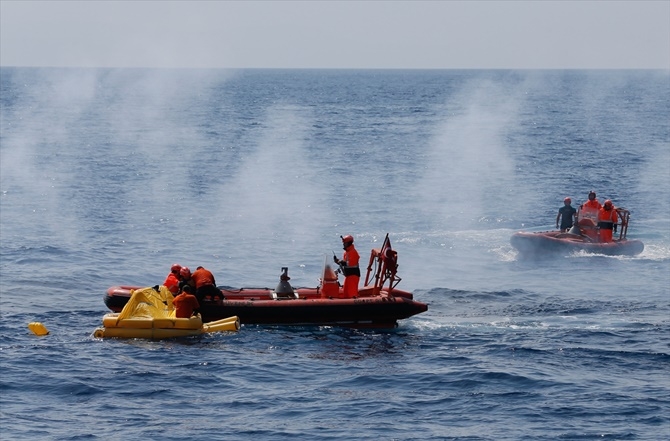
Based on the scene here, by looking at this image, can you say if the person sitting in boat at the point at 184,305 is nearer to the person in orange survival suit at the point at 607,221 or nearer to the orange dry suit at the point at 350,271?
the orange dry suit at the point at 350,271

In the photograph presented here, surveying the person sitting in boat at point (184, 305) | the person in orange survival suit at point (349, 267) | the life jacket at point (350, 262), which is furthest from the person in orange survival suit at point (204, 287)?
the life jacket at point (350, 262)

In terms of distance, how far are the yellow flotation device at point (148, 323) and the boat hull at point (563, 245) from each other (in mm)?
16096

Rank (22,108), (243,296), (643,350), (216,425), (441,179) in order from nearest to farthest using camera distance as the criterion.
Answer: (216,425), (643,350), (243,296), (441,179), (22,108)

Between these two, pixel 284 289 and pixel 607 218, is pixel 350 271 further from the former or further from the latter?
pixel 607 218

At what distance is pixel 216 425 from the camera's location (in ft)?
83.0

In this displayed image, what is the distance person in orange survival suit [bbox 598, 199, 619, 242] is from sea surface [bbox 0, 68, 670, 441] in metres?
1.12

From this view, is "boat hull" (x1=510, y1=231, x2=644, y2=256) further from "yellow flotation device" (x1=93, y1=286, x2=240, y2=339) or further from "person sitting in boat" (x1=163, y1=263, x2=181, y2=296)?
"person sitting in boat" (x1=163, y1=263, x2=181, y2=296)

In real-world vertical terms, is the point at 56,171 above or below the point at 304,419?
above

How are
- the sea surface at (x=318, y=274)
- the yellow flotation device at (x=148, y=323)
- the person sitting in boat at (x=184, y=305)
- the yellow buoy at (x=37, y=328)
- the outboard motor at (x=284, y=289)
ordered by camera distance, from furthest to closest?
1. the outboard motor at (x=284, y=289)
2. the person sitting in boat at (x=184, y=305)
3. the yellow buoy at (x=37, y=328)
4. the yellow flotation device at (x=148, y=323)
5. the sea surface at (x=318, y=274)

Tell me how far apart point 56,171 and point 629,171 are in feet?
117

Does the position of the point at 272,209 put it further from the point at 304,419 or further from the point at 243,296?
the point at 304,419

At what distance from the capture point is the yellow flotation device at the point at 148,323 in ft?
107

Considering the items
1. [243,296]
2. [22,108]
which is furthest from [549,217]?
[22,108]

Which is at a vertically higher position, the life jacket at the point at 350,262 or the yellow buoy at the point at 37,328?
the life jacket at the point at 350,262
